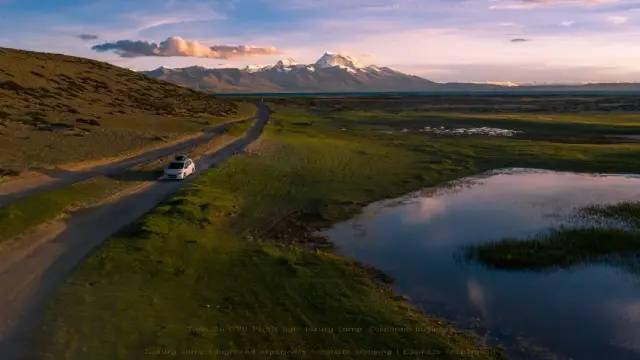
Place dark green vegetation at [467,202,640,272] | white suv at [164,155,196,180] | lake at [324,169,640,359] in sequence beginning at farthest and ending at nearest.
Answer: white suv at [164,155,196,180] < dark green vegetation at [467,202,640,272] < lake at [324,169,640,359]

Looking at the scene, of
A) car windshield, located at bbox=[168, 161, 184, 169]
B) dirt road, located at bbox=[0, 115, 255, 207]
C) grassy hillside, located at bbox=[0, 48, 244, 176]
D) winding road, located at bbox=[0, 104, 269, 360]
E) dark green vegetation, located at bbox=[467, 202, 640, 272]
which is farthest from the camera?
grassy hillside, located at bbox=[0, 48, 244, 176]

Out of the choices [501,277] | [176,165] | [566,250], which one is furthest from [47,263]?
[176,165]

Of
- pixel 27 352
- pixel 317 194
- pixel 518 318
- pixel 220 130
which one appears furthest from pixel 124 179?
pixel 220 130

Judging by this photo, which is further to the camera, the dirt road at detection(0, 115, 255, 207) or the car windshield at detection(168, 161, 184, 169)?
the car windshield at detection(168, 161, 184, 169)

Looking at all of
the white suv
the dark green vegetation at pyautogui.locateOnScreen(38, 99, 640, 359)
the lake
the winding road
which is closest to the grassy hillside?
the white suv

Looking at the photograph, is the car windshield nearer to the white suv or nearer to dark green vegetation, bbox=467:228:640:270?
the white suv

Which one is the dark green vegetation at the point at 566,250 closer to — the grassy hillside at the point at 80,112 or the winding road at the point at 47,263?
the winding road at the point at 47,263
